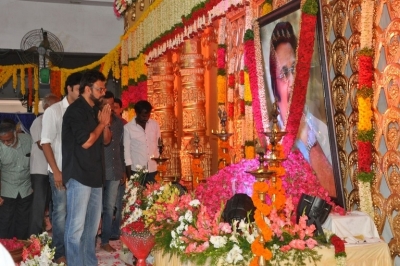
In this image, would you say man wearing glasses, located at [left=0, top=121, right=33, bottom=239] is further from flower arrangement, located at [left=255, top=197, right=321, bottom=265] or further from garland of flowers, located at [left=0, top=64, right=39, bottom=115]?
garland of flowers, located at [left=0, top=64, right=39, bottom=115]

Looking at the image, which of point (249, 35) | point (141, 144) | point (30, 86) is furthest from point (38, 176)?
point (30, 86)

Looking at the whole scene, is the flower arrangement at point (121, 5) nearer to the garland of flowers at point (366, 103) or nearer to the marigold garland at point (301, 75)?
the marigold garland at point (301, 75)

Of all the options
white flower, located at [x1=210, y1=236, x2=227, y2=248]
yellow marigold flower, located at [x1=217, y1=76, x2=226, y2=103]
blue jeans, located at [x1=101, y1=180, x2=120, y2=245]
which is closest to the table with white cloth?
white flower, located at [x1=210, y1=236, x2=227, y2=248]

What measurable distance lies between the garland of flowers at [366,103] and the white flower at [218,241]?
161 centimetres

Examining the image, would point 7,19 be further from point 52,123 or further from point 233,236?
point 233,236

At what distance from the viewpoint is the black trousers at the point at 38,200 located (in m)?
7.11

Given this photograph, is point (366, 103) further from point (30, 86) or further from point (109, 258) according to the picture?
point (30, 86)

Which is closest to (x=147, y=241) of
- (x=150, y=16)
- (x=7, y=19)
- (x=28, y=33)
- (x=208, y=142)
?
(x=208, y=142)

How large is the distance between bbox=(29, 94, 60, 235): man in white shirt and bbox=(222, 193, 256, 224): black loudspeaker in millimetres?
3169

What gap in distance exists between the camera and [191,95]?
1098 cm

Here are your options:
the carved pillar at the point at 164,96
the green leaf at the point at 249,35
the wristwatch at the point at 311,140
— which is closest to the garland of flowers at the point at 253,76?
the green leaf at the point at 249,35

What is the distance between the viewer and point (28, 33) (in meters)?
14.2

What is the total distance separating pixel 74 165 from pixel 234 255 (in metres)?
1.95

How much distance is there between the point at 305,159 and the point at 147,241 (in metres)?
1.65
